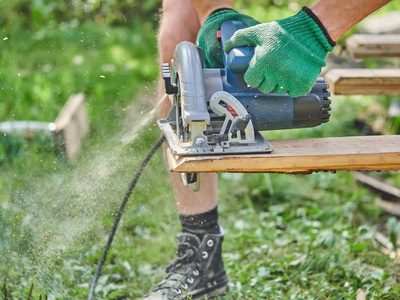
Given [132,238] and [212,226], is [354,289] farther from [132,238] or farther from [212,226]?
[132,238]

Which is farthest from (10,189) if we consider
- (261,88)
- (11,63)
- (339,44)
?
(339,44)

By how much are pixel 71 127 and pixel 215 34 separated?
1.65 m

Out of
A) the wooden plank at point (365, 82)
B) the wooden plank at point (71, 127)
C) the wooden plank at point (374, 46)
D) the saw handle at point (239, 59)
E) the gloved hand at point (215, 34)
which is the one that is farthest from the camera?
the wooden plank at point (71, 127)

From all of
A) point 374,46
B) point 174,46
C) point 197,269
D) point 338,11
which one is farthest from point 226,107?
point 374,46

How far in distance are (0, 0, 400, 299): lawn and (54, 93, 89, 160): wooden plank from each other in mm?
58

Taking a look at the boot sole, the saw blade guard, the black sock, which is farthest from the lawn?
the saw blade guard

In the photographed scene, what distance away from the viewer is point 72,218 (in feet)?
6.91

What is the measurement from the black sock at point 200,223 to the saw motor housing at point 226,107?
43 centimetres

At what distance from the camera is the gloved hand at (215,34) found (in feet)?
5.48

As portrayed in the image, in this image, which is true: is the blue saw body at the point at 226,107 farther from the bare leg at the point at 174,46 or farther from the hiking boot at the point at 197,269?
the hiking boot at the point at 197,269

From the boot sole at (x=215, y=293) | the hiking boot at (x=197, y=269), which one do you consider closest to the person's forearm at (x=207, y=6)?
the hiking boot at (x=197, y=269)

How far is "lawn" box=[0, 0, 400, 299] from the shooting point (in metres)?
1.96

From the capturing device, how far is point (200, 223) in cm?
194

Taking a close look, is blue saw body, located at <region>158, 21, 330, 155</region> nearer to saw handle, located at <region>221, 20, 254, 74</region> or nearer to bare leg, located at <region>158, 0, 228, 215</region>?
saw handle, located at <region>221, 20, 254, 74</region>
